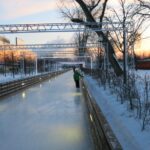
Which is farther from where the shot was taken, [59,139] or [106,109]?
[106,109]

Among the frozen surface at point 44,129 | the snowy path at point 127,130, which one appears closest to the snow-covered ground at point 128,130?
the snowy path at point 127,130

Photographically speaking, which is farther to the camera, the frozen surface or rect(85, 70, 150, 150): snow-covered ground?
the frozen surface

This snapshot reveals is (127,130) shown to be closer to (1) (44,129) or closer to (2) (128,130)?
(2) (128,130)

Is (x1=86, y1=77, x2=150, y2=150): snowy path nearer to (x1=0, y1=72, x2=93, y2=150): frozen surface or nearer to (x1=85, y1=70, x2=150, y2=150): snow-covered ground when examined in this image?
(x1=85, y1=70, x2=150, y2=150): snow-covered ground

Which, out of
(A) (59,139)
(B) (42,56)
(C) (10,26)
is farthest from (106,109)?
(B) (42,56)

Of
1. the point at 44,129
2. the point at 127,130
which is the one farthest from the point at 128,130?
the point at 44,129

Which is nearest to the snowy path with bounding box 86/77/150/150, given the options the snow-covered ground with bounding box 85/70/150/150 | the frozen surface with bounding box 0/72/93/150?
the snow-covered ground with bounding box 85/70/150/150

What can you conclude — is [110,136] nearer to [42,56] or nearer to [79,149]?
[79,149]

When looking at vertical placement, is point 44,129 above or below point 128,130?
below

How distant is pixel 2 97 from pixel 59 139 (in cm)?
1346

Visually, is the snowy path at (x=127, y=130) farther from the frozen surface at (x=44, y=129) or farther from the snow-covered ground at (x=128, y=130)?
the frozen surface at (x=44, y=129)

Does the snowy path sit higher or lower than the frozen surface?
higher

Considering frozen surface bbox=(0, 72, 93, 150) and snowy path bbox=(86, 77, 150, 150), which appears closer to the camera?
snowy path bbox=(86, 77, 150, 150)

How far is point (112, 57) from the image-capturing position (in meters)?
34.3
